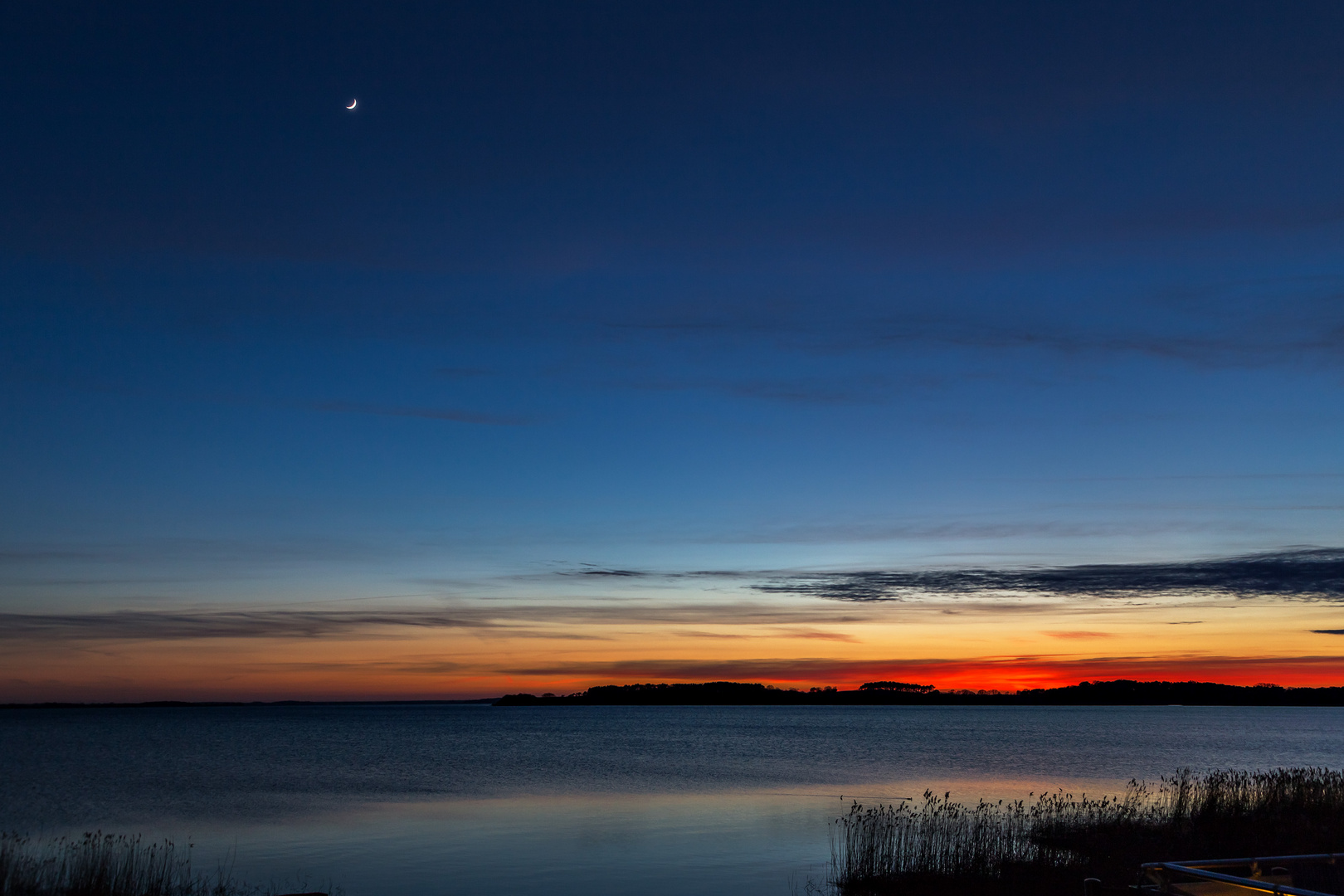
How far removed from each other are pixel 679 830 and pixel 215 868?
12248 mm

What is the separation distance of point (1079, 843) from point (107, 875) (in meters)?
20.1

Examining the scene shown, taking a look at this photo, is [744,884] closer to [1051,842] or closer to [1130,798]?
[1051,842]

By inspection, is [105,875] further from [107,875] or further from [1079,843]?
[1079,843]

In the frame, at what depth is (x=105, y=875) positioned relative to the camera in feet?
57.1

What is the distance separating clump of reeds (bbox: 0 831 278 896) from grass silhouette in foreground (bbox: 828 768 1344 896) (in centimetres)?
1273

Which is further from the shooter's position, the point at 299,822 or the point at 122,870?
the point at 299,822

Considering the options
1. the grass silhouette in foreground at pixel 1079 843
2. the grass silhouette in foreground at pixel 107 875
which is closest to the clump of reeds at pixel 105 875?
the grass silhouette in foreground at pixel 107 875

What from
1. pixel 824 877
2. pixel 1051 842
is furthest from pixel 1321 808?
pixel 824 877

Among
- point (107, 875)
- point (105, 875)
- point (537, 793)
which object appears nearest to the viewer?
point (105, 875)

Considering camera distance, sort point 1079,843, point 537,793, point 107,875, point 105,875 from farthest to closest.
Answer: point 537,793 < point 1079,843 < point 107,875 < point 105,875

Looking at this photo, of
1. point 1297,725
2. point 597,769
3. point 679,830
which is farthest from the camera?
point 1297,725

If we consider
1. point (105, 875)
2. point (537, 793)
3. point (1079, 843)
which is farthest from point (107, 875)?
point (537, 793)

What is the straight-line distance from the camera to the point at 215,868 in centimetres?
2186

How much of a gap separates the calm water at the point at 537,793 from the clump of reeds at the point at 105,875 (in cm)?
120
